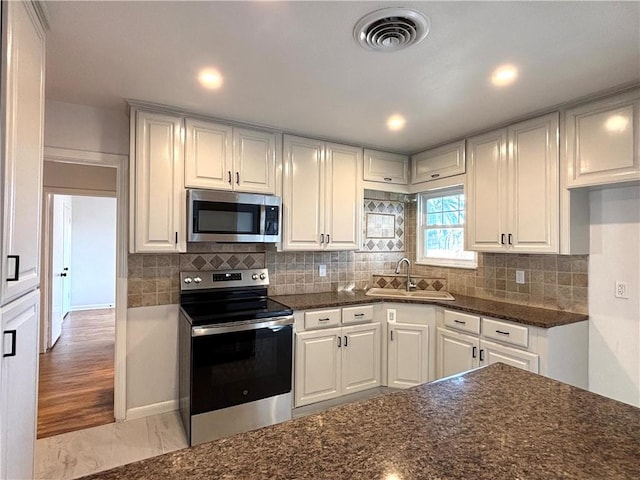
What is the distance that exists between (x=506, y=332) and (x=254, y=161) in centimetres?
228

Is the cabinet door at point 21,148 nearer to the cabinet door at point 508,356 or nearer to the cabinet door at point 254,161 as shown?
the cabinet door at point 254,161

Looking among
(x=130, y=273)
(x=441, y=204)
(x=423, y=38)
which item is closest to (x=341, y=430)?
(x=423, y=38)

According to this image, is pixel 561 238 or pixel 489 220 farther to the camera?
pixel 489 220

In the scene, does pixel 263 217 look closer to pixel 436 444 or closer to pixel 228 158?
pixel 228 158

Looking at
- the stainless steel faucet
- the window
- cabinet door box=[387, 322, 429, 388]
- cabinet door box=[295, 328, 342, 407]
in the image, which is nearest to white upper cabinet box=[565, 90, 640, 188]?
the window

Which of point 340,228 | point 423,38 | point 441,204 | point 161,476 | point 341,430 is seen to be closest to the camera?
point 161,476

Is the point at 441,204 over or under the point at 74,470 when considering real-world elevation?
over

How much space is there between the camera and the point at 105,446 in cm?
232

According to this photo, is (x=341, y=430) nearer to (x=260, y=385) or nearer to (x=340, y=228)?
(x=260, y=385)

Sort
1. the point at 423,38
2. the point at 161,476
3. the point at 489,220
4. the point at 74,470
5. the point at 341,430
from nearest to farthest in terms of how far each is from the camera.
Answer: the point at 161,476 < the point at 341,430 < the point at 423,38 < the point at 74,470 < the point at 489,220

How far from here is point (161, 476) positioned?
2.26 ft

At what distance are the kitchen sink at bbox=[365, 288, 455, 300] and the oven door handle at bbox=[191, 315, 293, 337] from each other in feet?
3.26

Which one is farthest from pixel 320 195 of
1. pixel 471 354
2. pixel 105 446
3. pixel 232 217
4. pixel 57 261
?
pixel 57 261

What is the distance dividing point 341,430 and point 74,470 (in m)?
2.18
